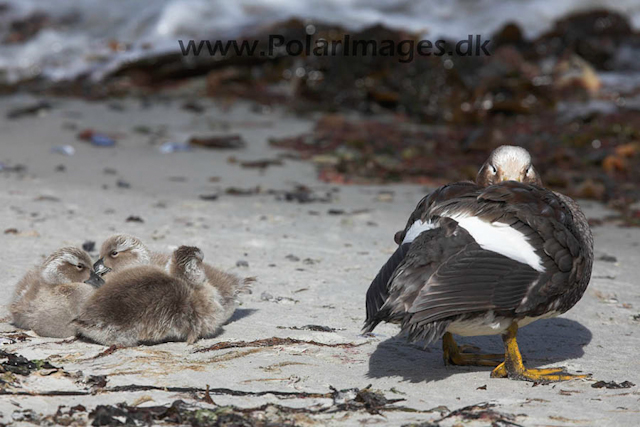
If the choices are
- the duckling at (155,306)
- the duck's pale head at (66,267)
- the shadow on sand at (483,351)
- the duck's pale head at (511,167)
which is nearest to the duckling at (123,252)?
the duck's pale head at (66,267)

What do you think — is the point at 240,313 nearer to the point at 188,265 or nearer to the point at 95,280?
the point at 188,265

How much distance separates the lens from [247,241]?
229 inches

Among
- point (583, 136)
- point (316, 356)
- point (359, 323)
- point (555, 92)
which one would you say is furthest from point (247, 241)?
point (555, 92)

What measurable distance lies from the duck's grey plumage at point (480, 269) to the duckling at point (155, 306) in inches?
35.9

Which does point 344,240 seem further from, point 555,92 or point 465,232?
point 555,92

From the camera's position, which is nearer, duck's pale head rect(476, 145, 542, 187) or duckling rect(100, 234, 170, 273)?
duckling rect(100, 234, 170, 273)

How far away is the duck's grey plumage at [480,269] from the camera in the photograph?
3.43m

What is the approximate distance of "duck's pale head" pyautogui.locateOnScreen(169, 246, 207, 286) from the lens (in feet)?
13.7

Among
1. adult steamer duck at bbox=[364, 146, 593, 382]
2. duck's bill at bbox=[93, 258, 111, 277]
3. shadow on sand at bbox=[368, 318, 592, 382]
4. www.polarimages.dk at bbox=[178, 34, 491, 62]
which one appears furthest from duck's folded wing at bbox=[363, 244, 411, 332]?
www.polarimages.dk at bbox=[178, 34, 491, 62]

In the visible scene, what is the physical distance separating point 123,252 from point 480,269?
2050 millimetres

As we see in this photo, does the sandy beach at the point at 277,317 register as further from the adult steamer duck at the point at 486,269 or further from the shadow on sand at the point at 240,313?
the adult steamer duck at the point at 486,269

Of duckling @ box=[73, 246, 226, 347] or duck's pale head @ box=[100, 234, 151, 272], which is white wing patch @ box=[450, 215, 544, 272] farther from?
duck's pale head @ box=[100, 234, 151, 272]

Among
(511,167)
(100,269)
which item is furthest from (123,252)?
(511,167)

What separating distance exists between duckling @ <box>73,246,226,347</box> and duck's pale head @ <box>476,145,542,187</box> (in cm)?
176
